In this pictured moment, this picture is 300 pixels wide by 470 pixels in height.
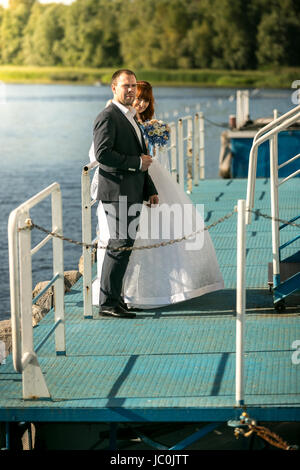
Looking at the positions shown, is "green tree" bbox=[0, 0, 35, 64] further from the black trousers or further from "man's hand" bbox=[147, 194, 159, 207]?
the black trousers

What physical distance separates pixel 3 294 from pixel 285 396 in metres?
10.2

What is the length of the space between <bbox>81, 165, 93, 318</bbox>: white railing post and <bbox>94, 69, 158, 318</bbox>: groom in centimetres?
11

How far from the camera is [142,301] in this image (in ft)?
23.4

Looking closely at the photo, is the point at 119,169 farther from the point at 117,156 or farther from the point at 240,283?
the point at 240,283

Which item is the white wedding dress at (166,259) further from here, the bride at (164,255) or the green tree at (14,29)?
the green tree at (14,29)

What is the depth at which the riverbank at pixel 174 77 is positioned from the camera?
8131 centimetres

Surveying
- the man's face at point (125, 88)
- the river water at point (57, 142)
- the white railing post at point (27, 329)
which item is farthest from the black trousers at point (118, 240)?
the river water at point (57, 142)

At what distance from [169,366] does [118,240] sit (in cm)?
116

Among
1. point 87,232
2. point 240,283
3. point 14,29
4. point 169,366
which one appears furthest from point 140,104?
point 14,29

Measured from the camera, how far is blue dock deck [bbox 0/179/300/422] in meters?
5.24

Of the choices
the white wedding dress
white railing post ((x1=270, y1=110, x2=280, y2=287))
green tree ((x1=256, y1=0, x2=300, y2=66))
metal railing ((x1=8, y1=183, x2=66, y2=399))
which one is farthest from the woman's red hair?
green tree ((x1=256, y1=0, x2=300, y2=66))

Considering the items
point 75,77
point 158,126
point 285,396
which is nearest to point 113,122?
point 158,126

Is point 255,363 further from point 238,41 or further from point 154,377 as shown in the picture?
point 238,41

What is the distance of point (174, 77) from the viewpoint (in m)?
89.0
